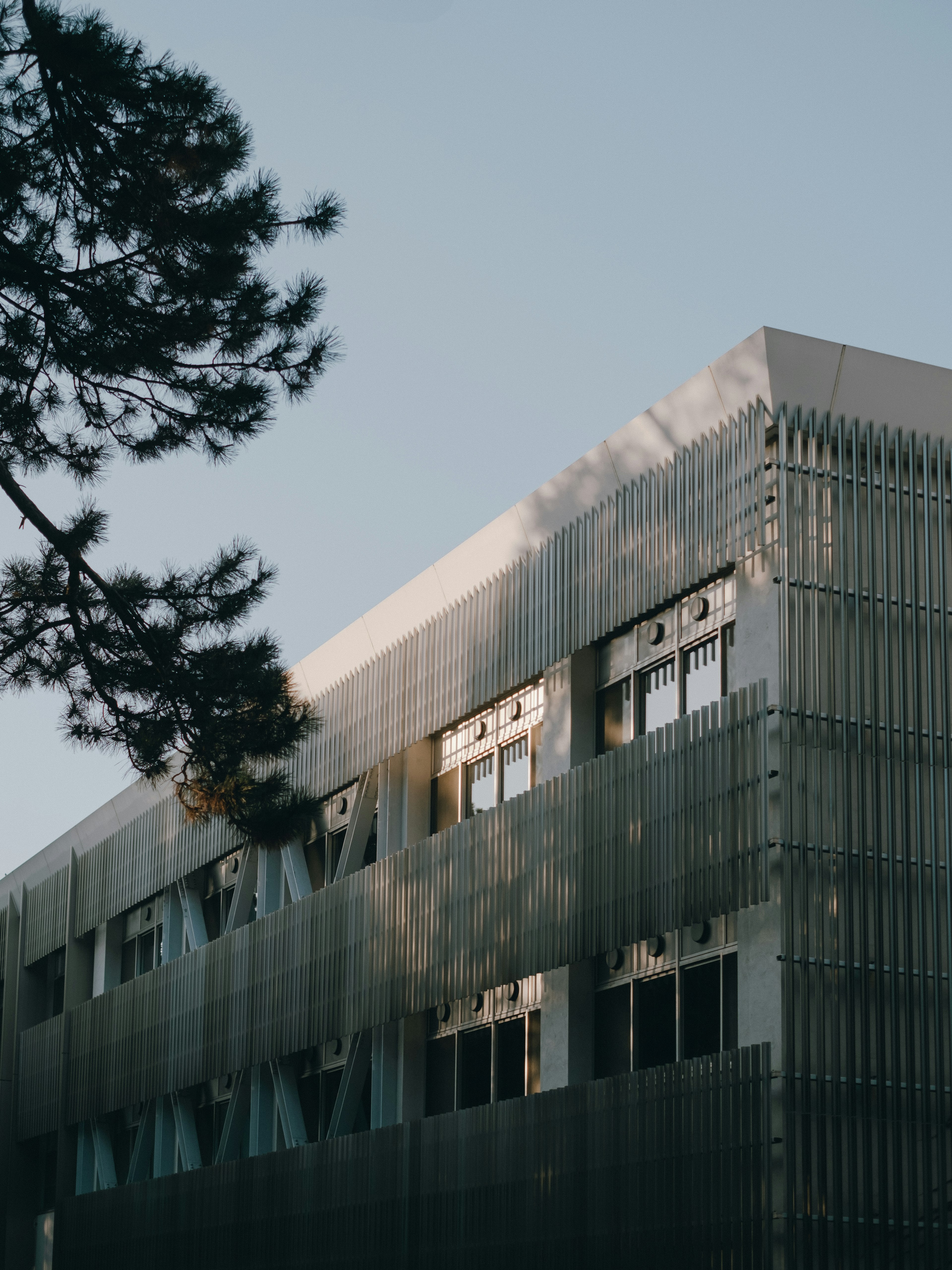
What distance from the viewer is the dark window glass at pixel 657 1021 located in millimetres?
17047

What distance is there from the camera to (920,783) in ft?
51.7

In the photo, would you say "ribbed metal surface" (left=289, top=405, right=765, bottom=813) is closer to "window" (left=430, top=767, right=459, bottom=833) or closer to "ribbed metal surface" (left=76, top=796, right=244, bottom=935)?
"window" (left=430, top=767, right=459, bottom=833)

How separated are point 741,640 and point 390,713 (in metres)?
7.84

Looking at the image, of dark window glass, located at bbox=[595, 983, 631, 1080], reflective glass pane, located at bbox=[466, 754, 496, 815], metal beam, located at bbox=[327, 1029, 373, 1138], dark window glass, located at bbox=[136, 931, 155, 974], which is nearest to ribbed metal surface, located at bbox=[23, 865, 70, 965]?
dark window glass, located at bbox=[136, 931, 155, 974]

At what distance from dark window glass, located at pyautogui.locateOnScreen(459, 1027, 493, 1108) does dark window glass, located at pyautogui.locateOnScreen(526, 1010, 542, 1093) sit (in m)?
0.87

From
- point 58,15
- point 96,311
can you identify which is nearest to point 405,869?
point 96,311

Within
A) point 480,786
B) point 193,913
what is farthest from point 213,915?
point 480,786

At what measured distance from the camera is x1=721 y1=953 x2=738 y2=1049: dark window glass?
52.1 feet

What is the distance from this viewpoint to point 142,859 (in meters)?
31.4

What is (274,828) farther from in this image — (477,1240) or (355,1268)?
(355,1268)

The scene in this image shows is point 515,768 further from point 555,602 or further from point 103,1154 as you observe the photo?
point 103,1154

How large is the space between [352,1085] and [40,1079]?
45.9 ft

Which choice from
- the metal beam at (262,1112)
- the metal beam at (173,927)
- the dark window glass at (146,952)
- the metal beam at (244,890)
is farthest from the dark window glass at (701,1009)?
the dark window glass at (146,952)

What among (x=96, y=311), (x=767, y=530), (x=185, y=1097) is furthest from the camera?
(x=185, y=1097)
